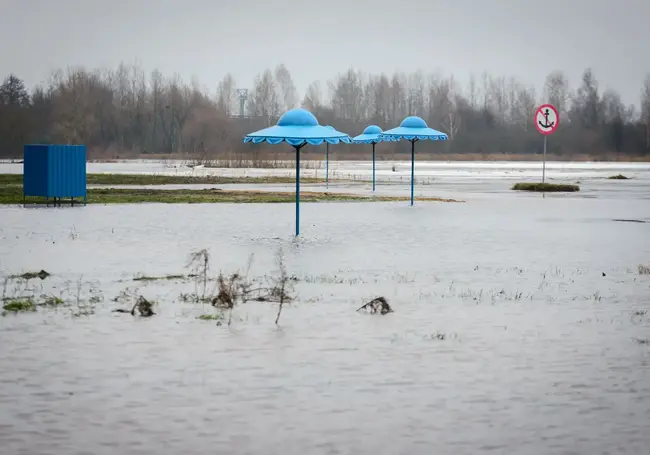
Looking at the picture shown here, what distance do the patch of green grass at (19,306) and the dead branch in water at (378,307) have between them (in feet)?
12.2

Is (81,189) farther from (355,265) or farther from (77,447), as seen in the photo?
(77,447)

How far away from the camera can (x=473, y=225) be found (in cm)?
2480

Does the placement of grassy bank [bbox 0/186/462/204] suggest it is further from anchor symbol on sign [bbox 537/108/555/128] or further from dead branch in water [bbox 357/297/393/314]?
dead branch in water [bbox 357/297/393/314]

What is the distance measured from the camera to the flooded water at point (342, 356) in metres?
6.83

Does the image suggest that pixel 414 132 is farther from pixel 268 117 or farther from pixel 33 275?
pixel 268 117

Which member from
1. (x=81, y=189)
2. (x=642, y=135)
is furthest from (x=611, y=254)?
(x=642, y=135)

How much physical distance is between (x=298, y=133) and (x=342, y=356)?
11.3 meters

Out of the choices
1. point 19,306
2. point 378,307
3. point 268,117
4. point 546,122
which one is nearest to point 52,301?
point 19,306

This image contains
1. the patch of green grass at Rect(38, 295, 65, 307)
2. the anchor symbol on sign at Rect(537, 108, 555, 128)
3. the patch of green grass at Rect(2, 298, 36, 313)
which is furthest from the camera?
the anchor symbol on sign at Rect(537, 108, 555, 128)

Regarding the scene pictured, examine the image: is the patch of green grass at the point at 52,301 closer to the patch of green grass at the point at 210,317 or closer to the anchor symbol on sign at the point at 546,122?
the patch of green grass at the point at 210,317

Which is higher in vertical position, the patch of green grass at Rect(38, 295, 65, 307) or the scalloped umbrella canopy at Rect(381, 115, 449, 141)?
the scalloped umbrella canopy at Rect(381, 115, 449, 141)

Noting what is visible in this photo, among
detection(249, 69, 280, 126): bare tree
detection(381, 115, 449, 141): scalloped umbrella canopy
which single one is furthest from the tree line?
detection(381, 115, 449, 141): scalloped umbrella canopy

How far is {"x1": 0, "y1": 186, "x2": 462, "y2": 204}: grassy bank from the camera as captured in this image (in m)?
33.5

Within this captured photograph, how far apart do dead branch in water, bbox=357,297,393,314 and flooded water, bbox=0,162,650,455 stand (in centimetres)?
15
